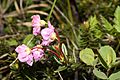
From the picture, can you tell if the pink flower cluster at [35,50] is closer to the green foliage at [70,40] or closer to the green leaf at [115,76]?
the green foliage at [70,40]

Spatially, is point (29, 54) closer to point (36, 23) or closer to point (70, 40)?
point (36, 23)

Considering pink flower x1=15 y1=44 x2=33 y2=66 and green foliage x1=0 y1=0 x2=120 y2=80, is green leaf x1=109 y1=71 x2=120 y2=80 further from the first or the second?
pink flower x1=15 y1=44 x2=33 y2=66

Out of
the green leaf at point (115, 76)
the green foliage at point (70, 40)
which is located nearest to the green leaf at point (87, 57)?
the green foliage at point (70, 40)

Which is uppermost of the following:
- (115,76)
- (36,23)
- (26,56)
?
(36,23)

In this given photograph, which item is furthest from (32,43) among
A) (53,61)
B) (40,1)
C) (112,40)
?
(40,1)

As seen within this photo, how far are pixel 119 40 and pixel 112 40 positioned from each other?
0.05 meters

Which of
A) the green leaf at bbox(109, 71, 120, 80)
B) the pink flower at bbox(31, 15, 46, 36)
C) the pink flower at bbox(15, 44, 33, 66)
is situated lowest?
the green leaf at bbox(109, 71, 120, 80)

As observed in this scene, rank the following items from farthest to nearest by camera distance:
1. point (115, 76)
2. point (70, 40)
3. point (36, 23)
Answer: point (70, 40)
point (36, 23)
point (115, 76)

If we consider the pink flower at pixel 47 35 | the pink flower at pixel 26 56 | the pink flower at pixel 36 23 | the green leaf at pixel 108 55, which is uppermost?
the pink flower at pixel 36 23

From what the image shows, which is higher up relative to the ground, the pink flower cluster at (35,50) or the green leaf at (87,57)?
the pink flower cluster at (35,50)

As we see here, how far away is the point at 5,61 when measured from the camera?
4.58 feet

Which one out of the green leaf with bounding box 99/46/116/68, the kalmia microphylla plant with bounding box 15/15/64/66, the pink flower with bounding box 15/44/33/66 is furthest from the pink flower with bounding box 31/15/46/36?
the green leaf with bounding box 99/46/116/68

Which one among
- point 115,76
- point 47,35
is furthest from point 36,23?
point 115,76

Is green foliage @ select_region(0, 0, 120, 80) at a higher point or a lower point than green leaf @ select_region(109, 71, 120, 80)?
higher
